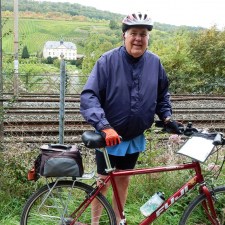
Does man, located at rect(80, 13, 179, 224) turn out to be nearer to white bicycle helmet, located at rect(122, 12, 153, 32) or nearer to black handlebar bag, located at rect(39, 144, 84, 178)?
white bicycle helmet, located at rect(122, 12, 153, 32)

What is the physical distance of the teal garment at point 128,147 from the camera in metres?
3.14

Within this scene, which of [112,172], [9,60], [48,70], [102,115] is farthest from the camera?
[48,70]

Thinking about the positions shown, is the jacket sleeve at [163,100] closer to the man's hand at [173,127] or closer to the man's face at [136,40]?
A: the man's hand at [173,127]

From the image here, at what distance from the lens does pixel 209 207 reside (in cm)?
315

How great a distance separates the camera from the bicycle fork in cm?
307

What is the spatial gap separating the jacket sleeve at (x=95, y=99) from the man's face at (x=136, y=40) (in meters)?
0.26

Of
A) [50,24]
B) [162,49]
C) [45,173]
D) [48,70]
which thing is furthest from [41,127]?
[50,24]

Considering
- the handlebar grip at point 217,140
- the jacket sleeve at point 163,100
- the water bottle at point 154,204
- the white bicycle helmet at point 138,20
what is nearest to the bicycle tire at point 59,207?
the water bottle at point 154,204

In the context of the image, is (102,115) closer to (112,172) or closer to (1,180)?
(112,172)

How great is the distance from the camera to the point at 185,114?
11562mm

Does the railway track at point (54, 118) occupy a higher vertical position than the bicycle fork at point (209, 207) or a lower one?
lower

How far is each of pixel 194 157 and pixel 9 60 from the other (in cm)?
312

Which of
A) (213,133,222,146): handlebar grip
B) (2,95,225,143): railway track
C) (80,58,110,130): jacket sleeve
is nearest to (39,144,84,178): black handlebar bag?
(80,58,110,130): jacket sleeve

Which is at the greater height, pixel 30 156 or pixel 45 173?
pixel 45 173
